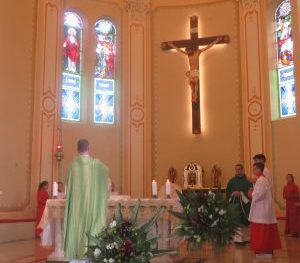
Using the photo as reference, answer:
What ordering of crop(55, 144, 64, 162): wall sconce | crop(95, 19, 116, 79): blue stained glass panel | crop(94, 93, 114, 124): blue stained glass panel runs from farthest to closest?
crop(95, 19, 116, 79): blue stained glass panel
crop(94, 93, 114, 124): blue stained glass panel
crop(55, 144, 64, 162): wall sconce

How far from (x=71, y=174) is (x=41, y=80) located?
6.64m

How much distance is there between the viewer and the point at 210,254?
8.06m

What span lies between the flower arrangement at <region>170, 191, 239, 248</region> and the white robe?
2447 millimetres

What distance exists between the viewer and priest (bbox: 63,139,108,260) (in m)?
6.14

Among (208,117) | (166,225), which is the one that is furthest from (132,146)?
(166,225)

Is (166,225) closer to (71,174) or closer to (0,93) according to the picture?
(71,174)

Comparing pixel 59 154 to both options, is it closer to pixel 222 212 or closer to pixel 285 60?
pixel 285 60

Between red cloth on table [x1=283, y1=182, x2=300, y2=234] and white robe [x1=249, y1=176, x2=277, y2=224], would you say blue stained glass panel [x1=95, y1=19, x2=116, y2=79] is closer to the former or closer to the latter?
red cloth on table [x1=283, y1=182, x2=300, y2=234]

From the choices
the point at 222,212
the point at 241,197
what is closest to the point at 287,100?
the point at 241,197

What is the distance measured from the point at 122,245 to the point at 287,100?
35.0 ft

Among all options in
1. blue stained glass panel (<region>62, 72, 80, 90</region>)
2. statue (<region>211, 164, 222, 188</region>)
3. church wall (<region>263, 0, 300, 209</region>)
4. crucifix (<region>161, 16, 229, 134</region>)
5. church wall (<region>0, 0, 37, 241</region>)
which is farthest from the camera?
crucifix (<region>161, 16, 229, 134</region>)

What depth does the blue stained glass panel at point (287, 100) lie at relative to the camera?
13.0 m

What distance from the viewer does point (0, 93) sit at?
11492 mm

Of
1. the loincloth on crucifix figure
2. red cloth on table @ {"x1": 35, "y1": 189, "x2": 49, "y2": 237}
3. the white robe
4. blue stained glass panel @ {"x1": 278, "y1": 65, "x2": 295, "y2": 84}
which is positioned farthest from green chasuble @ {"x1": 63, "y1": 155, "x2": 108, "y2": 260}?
blue stained glass panel @ {"x1": 278, "y1": 65, "x2": 295, "y2": 84}
